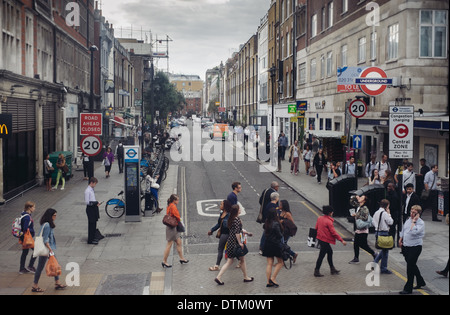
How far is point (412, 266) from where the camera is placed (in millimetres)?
9992

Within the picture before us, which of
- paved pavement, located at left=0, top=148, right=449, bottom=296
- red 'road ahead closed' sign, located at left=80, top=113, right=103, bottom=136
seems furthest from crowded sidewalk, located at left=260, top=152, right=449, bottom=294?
red 'road ahead closed' sign, located at left=80, top=113, right=103, bottom=136

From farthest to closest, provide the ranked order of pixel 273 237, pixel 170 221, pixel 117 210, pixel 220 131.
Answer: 1. pixel 220 131
2. pixel 117 210
3. pixel 170 221
4. pixel 273 237

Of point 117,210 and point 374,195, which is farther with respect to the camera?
point 117,210

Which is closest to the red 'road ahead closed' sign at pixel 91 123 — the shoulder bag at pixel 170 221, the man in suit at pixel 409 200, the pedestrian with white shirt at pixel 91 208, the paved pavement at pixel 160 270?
the paved pavement at pixel 160 270

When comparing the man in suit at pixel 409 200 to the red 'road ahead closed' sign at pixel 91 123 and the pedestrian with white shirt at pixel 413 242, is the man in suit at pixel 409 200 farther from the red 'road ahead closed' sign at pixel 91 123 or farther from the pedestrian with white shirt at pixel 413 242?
the red 'road ahead closed' sign at pixel 91 123

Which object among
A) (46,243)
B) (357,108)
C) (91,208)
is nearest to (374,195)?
(357,108)

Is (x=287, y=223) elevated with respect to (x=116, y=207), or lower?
elevated

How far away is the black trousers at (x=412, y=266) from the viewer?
996 cm

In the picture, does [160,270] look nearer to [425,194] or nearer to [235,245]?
[235,245]

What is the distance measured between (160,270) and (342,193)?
7.99m

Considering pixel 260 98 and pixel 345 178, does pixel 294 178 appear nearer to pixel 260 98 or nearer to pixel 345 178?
pixel 345 178

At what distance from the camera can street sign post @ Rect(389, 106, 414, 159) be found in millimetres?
12281

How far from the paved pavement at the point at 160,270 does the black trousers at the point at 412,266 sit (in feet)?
0.70

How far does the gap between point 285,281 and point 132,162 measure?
782cm
